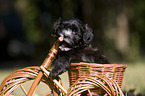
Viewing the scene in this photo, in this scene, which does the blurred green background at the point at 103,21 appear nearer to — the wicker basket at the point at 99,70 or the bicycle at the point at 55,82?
the bicycle at the point at 55,82

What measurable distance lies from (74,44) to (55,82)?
1.23 feet

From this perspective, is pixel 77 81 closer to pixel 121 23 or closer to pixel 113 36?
pixel 121 23

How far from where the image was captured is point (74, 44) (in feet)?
6.84

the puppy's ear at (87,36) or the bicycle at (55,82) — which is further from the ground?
the puppy's ear at (87,36)

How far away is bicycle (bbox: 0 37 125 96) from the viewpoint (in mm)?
1872

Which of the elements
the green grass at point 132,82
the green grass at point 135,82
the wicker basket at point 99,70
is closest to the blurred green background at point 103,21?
the green grass at point 132,82

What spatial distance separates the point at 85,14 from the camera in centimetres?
930

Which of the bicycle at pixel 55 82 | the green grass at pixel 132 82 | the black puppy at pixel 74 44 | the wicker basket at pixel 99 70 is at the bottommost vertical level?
the green grass at pixel 132 82

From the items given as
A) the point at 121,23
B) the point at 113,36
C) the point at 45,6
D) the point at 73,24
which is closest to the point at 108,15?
the point at 121,23

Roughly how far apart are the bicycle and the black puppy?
7 cm

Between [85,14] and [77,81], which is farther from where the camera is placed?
[85,14]

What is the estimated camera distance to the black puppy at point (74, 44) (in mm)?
2060

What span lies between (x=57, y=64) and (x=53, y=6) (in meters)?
7.00

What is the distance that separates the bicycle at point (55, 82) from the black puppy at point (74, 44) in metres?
0.07
